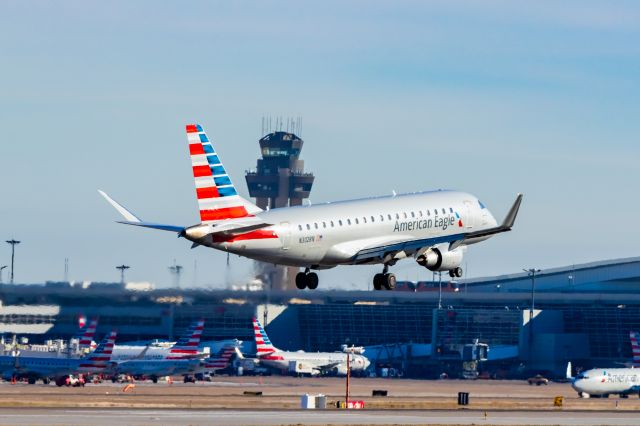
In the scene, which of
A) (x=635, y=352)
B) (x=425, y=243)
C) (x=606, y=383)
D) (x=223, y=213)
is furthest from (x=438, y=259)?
(x=635, y=352)

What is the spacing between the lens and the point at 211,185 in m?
84.9

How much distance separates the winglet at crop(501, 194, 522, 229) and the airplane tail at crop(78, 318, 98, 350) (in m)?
73.4

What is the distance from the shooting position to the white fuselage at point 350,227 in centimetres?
8625

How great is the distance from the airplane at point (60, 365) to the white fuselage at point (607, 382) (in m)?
54.1

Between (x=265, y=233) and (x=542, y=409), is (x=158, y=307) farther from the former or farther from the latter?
(x=265, y=233)

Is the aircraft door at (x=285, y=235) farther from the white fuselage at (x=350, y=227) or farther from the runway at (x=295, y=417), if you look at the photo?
the runway at (x=295, y=417)

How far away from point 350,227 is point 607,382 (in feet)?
276

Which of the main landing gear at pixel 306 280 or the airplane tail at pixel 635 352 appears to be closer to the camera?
the main landing gear at pixel 306 280

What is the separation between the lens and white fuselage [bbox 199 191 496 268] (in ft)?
283

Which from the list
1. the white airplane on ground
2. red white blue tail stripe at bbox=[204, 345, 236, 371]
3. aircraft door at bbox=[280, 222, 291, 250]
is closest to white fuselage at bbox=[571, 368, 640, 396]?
the white airplane on ground

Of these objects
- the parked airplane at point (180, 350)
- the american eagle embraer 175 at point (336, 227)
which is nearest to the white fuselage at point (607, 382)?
the parked airplane at point (180, 350)

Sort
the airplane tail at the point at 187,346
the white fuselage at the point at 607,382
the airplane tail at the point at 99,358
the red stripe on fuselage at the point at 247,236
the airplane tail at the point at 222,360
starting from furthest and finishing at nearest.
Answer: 1. the airplane tail at the point at 222,360
2. the airplane tail at the point at 187,346
3. the airplane tail at the point at 99,358
4. the white fuselage at the point at 607,382
5. the red stripe on fuselage at the point at 247,236

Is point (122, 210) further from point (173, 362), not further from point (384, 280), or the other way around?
point (173, 362)

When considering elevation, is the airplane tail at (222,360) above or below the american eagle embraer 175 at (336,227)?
below
